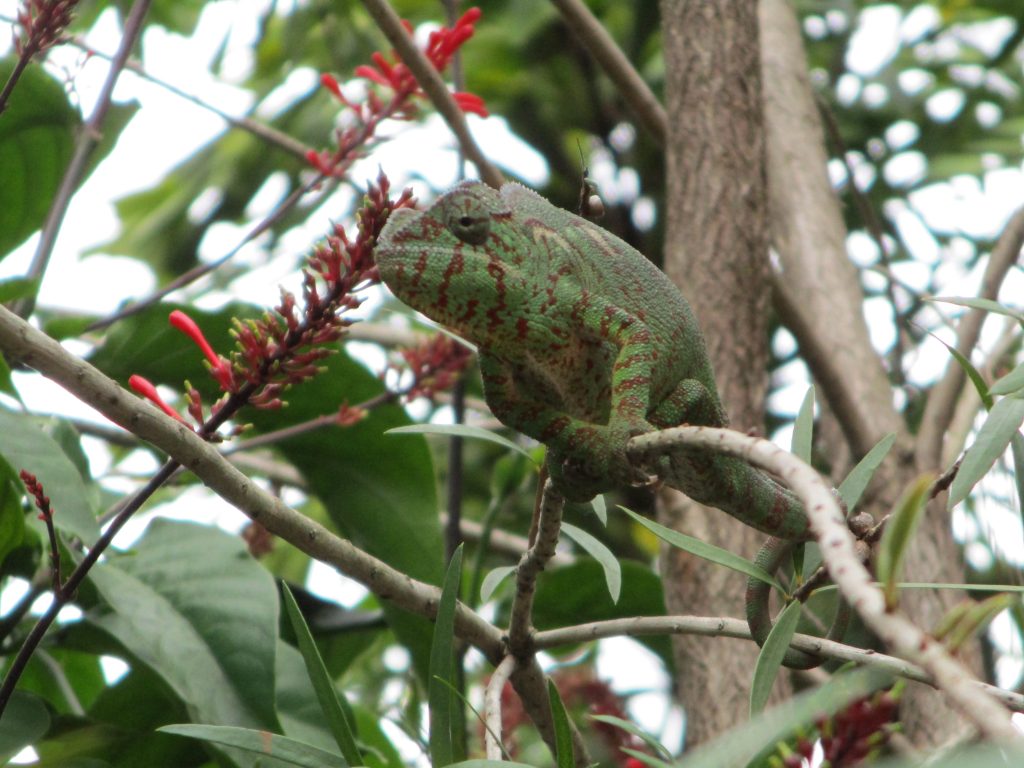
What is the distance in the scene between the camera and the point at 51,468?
124 cm

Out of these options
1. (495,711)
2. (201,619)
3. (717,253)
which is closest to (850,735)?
(495,711)

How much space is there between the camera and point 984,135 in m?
2.80

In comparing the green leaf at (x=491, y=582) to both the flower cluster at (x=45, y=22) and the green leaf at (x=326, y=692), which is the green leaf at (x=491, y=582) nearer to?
the green leaf at (x=326, y=692)

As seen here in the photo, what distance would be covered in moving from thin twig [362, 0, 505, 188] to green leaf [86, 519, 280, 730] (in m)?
0.59

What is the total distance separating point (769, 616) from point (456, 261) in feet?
1.23

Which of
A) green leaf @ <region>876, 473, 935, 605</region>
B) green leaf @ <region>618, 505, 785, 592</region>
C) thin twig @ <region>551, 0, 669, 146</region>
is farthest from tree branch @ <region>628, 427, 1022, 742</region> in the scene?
thin twig @ <region>551, 0, 669, 146</region>

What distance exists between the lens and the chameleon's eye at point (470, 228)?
0.99m

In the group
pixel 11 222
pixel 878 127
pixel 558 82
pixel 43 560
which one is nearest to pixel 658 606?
pixel 43 560

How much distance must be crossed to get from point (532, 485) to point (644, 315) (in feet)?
3.99

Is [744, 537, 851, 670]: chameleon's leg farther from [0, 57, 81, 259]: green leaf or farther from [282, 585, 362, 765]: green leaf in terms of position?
[0, 57, 81, 259]: green leaf

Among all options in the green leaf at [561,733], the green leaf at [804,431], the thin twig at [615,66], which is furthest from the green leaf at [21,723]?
the thin twig at [615,66]

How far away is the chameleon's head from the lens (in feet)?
3.20

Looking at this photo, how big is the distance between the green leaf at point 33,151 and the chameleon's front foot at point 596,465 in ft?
3.24

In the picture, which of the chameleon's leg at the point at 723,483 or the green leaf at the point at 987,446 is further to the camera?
the chameleon's leg at the point at 723,483
